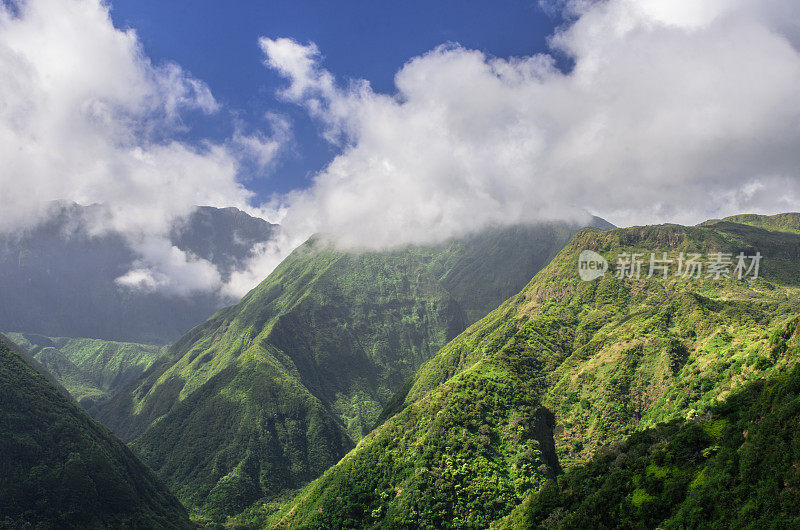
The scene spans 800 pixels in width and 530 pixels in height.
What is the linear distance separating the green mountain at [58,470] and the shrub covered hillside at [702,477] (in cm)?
13465

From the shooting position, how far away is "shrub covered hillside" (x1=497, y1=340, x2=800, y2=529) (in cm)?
4750

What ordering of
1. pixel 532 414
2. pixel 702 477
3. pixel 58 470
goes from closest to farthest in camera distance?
1. pixel 702 477
2. pixel 58 470
3. pixel 532 414

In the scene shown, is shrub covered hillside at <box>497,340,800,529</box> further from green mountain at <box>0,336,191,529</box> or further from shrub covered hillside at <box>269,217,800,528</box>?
green mountain at <box>0,336,191,529</box>

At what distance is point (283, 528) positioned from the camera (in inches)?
6063

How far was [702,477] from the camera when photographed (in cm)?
6000

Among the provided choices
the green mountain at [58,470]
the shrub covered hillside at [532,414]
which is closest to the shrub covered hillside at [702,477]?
the shrub covered hillside at [532,414]

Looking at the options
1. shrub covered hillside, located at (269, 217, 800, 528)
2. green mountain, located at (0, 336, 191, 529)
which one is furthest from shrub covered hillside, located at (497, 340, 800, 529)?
green mountain, located at (0, 336, 191, 529)

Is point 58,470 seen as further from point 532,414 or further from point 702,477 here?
point 702,477

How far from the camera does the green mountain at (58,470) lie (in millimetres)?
129125

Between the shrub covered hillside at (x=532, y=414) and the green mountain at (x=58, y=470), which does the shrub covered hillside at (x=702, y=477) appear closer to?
the shrub covered hillside at (x=532, y=414)

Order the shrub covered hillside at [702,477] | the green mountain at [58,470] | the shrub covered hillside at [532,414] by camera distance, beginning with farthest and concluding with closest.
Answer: the green mountain at [58,470]
the shrub covered hillside at [532,414]
the shrub covered hillside at [702,477]

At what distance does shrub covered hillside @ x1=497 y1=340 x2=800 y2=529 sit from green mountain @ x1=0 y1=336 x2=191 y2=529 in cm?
13465

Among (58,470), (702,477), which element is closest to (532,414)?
(702,477)

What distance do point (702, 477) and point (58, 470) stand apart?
177055mm
